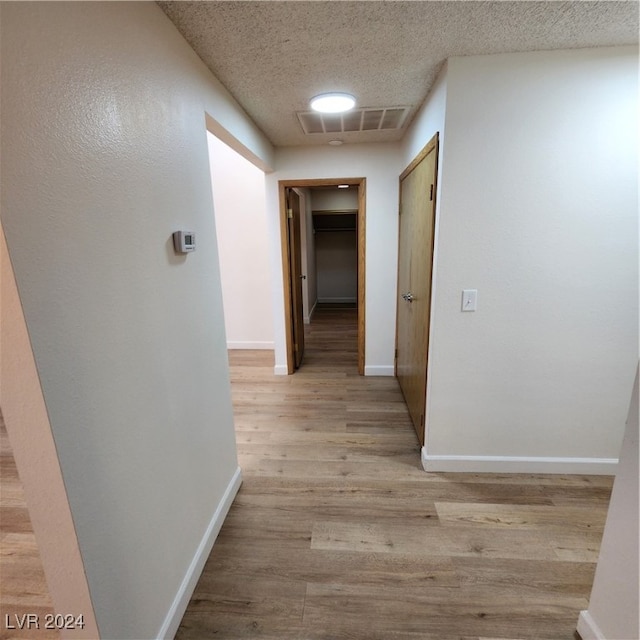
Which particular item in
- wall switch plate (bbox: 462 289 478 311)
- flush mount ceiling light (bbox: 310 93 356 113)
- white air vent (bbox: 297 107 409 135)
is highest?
white air vent (bbox: 297 107 409 135)

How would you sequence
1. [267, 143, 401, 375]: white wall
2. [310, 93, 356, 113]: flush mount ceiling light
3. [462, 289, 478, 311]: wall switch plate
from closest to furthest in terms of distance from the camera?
[462, 289, 478, 311]: wall switch plate < [310, 93, 356, 113]: flush mount ceiling light < [267, 143, 401, 375]: white wall

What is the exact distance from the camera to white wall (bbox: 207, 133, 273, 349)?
4105 mm

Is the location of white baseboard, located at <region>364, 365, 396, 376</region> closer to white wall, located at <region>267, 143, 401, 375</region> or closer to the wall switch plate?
white wall, located at <region>267, 143, 401, 375</region>

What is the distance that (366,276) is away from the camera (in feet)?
11.3

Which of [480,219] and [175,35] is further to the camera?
[480,219]

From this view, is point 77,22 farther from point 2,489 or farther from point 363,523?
point 2,489

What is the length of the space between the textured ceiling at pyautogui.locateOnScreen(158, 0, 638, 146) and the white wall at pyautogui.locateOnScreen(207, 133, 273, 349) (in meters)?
2.26

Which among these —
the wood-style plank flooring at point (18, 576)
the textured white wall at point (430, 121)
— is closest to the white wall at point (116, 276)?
the wood-style plank flooring at point (18, 576)

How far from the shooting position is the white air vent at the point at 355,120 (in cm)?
A: 232

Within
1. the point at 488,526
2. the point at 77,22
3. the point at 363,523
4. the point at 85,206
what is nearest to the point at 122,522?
the point at 85,206

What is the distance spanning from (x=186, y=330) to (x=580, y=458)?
2.47 meters

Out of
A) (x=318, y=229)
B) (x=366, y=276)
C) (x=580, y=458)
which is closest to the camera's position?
(x=580, y=458)

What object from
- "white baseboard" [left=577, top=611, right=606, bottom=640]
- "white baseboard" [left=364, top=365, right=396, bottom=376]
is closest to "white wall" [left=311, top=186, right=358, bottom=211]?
"white baseboard" [left=364, top=365, right=396, bottom=376]

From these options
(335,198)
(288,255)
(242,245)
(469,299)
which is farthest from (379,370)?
(335,198)
